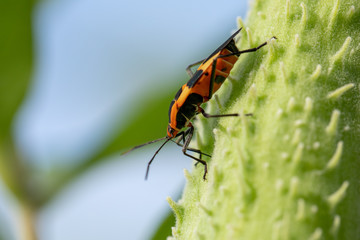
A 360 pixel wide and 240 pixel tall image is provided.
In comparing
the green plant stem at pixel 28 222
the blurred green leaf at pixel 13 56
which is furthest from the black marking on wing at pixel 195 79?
the green plant stem at pixel 28 222

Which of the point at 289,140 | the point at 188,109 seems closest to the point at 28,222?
the point at 188,109

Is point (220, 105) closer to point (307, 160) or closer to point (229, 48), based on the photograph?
point (229, 48)

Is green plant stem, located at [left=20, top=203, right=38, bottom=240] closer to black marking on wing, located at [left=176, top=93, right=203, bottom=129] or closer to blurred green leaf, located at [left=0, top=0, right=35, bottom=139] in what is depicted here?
blurred green leaf, located at [left=0, top=0, right=35, bottom=139]

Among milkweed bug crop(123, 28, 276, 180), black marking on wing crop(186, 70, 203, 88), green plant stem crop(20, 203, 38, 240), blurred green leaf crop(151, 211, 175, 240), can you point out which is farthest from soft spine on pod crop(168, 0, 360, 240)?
green plant stem crop(20, 203, 38, 240)

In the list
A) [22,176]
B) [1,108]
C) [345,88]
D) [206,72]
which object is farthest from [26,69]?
[345,88]

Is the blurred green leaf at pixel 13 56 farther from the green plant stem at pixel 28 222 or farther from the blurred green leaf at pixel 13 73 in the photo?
the green plant stem at pixel 28 222
